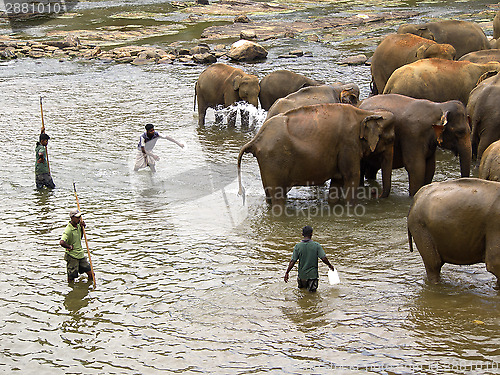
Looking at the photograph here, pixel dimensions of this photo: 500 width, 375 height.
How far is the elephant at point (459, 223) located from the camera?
692cm

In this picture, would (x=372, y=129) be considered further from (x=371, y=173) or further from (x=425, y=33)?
(x=425, y=33)

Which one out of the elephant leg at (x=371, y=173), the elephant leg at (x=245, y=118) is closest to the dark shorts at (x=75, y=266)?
the elephant leg at (x=371, y=173)

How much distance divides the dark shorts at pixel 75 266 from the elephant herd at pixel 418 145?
2831 millimetres

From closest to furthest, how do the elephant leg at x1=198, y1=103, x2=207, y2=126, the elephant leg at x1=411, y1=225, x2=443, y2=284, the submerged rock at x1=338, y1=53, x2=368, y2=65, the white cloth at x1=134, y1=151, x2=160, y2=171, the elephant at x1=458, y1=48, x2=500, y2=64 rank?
the elephant leg at x1=411, y1=225, x2=443, y2=284, the white cloth at x1=134, y1=151, x2=160, y2=171, the elephant at x1=458, y1=48, x2=500, y2=64, the elephant leg at x1=198, y1=103, x2=207, y2=126, the submerged rock at x1=338, y1=53, x2=368, y2=65

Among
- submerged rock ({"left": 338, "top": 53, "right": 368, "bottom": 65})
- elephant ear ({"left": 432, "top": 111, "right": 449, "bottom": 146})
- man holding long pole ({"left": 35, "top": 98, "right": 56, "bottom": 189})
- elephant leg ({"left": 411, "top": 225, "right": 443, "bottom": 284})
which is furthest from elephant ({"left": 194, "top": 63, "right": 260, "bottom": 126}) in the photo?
elephant leg ({"left": 411, "top": 225, "right": 443, "bottom": 284})

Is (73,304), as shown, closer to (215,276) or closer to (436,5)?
(215,276)

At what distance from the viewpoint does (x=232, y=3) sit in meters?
38.8

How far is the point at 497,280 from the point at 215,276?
2979 millimetres

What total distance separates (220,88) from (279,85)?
133 centimetres

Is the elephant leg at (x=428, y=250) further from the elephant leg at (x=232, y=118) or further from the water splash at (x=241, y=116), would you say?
the elephant leg at (x=232, y=118)

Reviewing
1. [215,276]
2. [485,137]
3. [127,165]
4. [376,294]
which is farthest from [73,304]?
[485,137]

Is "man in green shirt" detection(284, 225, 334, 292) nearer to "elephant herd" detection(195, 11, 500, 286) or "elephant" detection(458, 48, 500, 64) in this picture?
"elephant herd" detection(195, 11, 500, 286)

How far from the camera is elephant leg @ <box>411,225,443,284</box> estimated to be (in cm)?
729

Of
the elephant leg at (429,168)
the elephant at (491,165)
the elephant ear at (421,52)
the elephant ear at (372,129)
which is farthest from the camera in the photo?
the elephant ear at (421,52)
